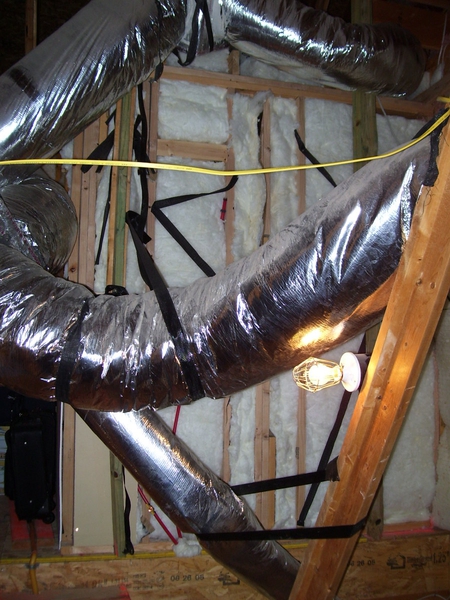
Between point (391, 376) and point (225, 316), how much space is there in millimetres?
460

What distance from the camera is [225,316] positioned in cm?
117

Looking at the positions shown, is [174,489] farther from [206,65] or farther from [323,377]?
[206,65]

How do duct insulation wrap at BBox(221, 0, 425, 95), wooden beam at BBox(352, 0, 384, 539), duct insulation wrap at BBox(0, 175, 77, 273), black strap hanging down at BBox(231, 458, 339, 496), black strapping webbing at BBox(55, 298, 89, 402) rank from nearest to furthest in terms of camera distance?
black strapping webbing at BBox(55, 298, 89, 402) → black strap hanging down at BBox(231, 458, 339, 496) → duct insulation wrap at BBox(0, 175, 77, 273) → duct insulation wrap at BBox(221, 0, 425, 95) → wooden beam at BBox(352, 0, 384, 539)

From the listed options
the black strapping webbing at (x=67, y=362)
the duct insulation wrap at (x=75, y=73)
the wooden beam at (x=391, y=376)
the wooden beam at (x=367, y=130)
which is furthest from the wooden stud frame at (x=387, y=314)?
the black strapping webbing at (x=67, y=362)

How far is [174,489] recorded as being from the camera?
5.38 ft

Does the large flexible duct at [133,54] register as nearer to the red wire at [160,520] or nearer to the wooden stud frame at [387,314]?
the wooden stud frame at [387,314]

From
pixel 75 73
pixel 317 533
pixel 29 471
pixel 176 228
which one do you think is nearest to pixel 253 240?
pixel 176 228

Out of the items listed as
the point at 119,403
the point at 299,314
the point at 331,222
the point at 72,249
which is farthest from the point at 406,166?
the point at 72,249

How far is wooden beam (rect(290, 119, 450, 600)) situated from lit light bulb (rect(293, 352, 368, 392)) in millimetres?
78

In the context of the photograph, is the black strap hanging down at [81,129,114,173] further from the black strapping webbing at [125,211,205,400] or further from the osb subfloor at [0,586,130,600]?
the osb subfloor at [0,586,130,600]

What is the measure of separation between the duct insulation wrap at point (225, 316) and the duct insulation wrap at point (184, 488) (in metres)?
0.40

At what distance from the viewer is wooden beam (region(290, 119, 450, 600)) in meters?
0.96

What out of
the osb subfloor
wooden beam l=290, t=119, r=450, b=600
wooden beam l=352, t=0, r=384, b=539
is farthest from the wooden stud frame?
the osb subfloor

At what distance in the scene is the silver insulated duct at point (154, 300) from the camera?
1.05 m
